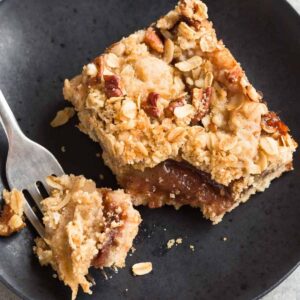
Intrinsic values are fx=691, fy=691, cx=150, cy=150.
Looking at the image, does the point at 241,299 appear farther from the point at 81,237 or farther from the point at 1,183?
the point at 1,183

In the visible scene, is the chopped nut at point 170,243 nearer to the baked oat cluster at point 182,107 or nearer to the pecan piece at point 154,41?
the baked oat cluster at point 182,107

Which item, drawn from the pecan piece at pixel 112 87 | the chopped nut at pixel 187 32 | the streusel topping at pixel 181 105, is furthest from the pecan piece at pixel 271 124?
the pecan piece at pixel 112 87

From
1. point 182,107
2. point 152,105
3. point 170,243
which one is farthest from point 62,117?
point 170,243

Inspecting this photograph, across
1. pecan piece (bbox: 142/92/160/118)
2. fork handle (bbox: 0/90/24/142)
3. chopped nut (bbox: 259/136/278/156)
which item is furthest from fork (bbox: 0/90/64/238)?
chopped nut (bbox: 259/136/278/156)

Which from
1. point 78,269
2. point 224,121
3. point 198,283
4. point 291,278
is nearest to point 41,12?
point 224,121

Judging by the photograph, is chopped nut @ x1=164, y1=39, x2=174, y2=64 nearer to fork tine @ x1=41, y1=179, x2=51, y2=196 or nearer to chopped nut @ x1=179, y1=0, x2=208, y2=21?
chopped nut @ x1=179, y1=0, x2=208, y2=21

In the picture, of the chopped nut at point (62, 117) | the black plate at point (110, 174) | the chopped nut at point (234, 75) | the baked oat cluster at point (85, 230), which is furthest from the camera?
the chopped nut at point (62, 117)
